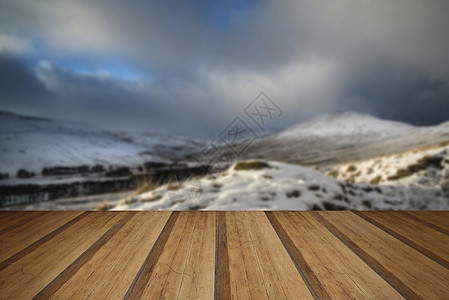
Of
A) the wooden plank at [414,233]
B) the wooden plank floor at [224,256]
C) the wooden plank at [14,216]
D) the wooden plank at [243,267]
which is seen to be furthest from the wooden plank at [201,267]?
the wooden plank at [14,216]

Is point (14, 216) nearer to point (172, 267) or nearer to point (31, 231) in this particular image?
point (31, 231)

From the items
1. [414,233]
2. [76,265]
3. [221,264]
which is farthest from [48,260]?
[414,233]

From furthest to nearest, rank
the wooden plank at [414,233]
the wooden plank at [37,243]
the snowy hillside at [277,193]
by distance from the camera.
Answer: the snowy hillside at [277,193], the wooden plank at [414,233], the wooden plank at [37,243]

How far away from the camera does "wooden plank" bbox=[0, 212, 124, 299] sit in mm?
1167

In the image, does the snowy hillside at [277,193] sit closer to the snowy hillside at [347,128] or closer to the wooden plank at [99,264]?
the snowy hillside at [347,128]

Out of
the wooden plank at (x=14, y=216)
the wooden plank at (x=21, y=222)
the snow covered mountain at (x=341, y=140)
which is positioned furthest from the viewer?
the snow covered mountain at (x=341, y=140)

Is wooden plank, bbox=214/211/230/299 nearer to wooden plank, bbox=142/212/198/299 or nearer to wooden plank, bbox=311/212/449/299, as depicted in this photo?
wooden plank, bbox=142/212/198/299

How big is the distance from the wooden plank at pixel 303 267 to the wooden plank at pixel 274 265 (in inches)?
0.9

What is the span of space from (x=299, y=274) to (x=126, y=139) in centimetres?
317

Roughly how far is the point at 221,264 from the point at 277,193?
1.81 metres

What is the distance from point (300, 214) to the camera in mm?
2172

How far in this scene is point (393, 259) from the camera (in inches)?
56.5

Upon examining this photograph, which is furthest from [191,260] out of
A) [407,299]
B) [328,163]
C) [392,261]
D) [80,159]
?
Result: [80,159]

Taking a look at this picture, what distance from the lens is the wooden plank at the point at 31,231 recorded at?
5.18 ft
